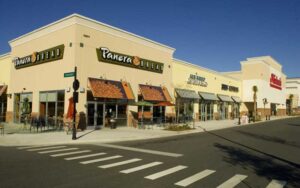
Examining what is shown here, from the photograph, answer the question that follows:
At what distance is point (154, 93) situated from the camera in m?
33.0

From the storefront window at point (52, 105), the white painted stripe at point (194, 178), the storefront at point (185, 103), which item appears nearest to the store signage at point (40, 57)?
the storefront window at point (52, 105)

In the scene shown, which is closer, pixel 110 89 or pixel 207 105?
pixel 110 89

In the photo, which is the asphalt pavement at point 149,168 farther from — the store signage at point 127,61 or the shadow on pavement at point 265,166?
the store signage at point 127,61

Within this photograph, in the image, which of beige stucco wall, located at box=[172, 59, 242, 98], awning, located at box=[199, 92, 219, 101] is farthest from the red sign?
awning, located at box=[199, 92, 219, 101]

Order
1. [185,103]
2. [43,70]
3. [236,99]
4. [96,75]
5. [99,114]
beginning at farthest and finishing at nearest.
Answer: [236,99] → [185,103] → [43,70] → [99,114] → [96,75]

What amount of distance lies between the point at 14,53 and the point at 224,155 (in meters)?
29.3

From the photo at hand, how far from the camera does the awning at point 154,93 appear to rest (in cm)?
3147

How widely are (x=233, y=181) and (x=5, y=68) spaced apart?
34.9 m

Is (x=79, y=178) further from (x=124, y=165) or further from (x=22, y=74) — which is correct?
(x=22, y=74)

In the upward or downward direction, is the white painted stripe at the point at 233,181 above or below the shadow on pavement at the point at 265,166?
above

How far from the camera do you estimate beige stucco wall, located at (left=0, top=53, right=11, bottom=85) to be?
3548 cm

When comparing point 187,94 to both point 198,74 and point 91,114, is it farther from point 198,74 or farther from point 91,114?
point 91,114

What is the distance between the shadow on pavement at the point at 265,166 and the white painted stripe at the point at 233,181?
0.91 m

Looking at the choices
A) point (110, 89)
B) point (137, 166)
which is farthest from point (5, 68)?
point (137, 166)
